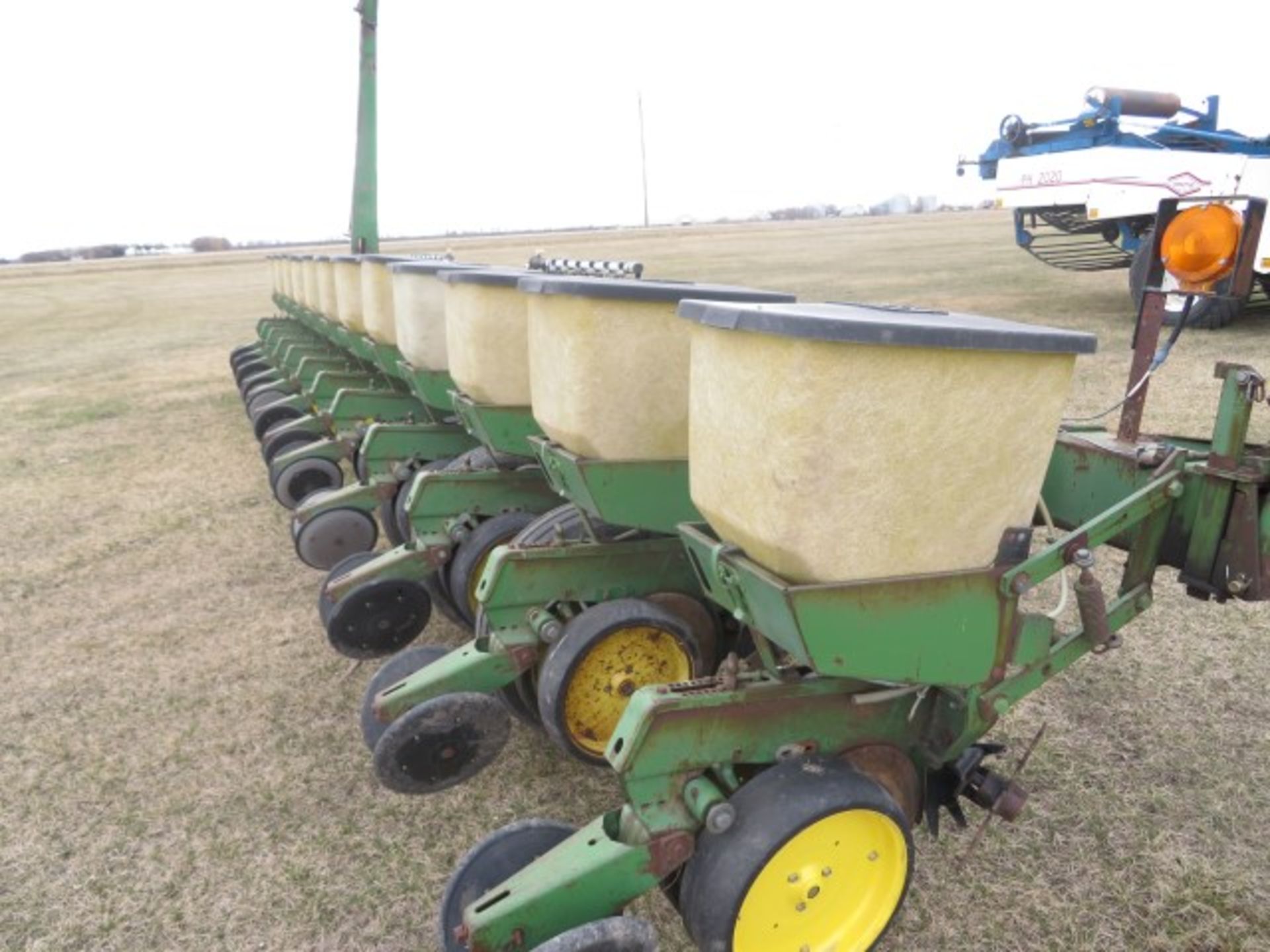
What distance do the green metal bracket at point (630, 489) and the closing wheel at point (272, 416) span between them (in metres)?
4.75

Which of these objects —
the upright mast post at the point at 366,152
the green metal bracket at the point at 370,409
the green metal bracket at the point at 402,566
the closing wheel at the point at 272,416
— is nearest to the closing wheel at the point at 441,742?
the green metal bracket at the point at 402,566

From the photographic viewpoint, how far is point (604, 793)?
112 inches

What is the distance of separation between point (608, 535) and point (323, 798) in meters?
1.17

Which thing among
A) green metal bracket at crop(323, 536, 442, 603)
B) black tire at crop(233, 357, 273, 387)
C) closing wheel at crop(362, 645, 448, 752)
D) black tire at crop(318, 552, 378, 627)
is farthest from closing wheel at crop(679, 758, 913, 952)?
black tire at crop(233, 357, 273, 387)

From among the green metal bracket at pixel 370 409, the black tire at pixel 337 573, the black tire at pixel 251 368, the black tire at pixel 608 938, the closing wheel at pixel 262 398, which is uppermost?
the green metal bracket at pixel 370 409

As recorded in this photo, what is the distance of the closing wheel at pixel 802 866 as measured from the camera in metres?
1.85

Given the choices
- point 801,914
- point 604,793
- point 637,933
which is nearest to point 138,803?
point 604,793

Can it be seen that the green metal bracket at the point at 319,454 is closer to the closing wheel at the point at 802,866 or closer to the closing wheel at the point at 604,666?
the closing wheel at the point at 604,666

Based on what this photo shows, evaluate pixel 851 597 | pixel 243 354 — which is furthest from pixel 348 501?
pixel 243 354

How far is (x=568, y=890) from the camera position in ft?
6.09

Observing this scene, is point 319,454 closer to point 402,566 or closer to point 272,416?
point 272,416

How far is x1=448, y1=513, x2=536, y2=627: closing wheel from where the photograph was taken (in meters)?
3.50

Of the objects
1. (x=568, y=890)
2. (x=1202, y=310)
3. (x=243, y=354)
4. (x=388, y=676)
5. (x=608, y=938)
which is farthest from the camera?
(x=243, y=354)

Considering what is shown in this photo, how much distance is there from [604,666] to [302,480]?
328 cm
